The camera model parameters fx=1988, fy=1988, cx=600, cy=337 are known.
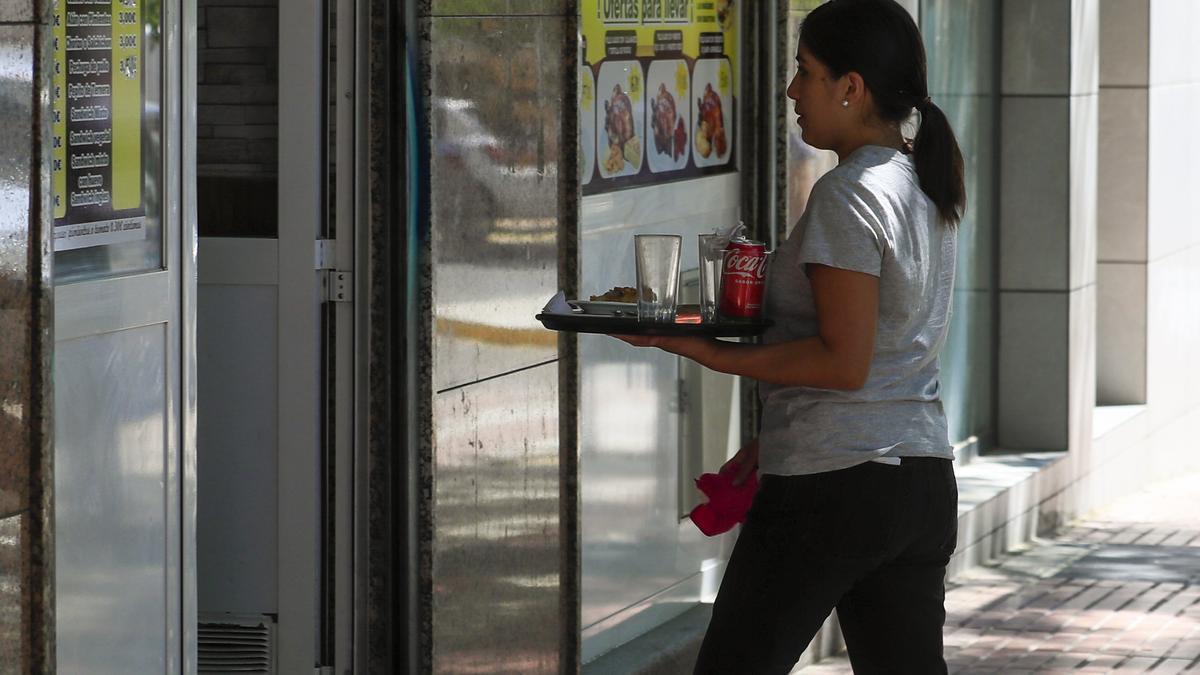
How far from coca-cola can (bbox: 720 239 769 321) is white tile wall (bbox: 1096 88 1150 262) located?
27.6 ft

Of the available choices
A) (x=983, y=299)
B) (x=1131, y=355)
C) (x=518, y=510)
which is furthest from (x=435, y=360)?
(x=1131, y=355)

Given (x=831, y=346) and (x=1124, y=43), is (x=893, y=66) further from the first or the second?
(x=1124, y=43)

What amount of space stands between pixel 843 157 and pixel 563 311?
2.16ft

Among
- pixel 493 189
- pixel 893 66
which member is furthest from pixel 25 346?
pixel 493 189

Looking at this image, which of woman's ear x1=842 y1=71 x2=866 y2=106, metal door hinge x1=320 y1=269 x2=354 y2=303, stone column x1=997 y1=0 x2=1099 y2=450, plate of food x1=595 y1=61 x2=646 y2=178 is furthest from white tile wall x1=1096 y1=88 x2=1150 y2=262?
woman's ear x1=842 y1=71 x2=866 y2=106

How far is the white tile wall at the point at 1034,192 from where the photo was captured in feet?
33.6

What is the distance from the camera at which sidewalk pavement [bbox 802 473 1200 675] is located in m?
7.48

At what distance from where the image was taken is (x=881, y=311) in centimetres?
373

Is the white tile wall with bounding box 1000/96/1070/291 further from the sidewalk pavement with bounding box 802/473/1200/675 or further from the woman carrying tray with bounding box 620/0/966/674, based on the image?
the woman carrying tray with bounding box 620/0/966/674

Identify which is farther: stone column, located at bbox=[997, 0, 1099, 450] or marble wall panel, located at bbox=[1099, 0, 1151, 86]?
marble wall panel, located at bbox=[1099, 0, 1151, 86]

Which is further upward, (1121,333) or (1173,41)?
(1173,41)

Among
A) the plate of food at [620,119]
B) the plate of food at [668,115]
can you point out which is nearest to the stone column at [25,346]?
the plate of food at [620,119]

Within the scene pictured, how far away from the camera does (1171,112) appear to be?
1216 cm

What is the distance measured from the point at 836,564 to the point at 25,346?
5.00ft
